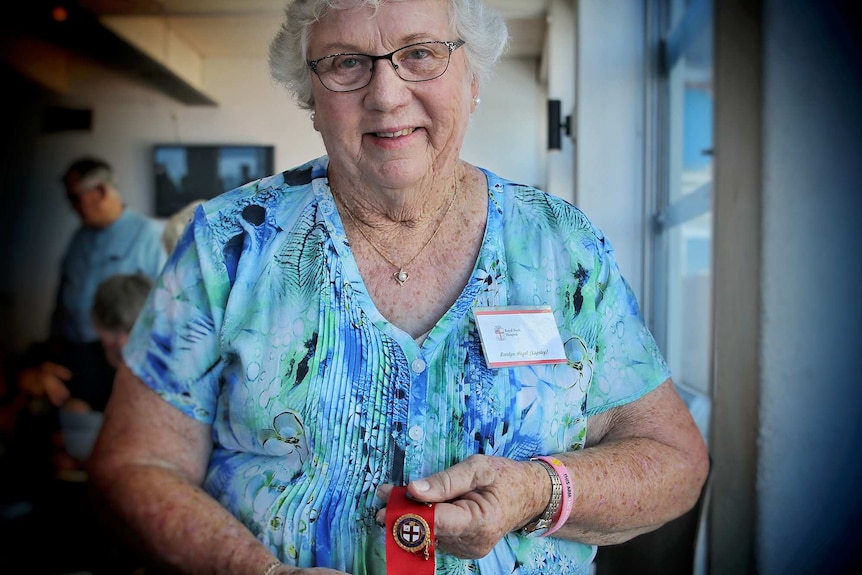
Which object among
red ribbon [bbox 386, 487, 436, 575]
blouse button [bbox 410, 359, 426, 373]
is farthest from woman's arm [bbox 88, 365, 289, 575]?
blouse button [bbox 410, 359, 426, 373]

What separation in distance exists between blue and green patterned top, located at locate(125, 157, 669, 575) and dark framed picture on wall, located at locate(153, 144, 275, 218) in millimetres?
1704

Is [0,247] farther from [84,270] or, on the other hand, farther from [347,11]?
[347,11]

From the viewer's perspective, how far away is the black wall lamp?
2297 mm

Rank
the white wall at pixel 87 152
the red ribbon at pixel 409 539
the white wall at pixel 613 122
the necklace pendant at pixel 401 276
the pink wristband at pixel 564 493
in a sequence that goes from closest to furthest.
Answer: the red ribbon at pixel 409 539 < the pink wristband at pixel 564 493 < the necklace pendant at pixel 401 276 < the white wall at pixel 613 122 < the white wall at pixel 87 152

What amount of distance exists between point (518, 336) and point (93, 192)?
8.76ft

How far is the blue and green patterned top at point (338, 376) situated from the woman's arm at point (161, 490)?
36 millimetres

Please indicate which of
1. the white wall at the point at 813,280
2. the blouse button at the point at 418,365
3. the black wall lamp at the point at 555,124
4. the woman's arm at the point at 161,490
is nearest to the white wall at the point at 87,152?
the black wall lamp at the point at 555,124

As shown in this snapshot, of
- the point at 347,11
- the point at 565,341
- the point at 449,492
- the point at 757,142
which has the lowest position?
the point at 449,492

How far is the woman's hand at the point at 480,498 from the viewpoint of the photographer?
3.65 ft

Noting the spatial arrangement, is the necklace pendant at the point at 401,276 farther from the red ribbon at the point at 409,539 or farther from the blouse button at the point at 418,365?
the red ribbon at the point at 409,539

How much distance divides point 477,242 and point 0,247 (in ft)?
8.93

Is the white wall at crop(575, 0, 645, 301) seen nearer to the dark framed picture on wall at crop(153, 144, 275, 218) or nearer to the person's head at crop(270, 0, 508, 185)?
the person's head at crop(270, 0, 508, 185)

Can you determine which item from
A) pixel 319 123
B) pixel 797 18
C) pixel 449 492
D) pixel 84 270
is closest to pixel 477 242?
pixel 319 123

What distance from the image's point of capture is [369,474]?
121 cm
